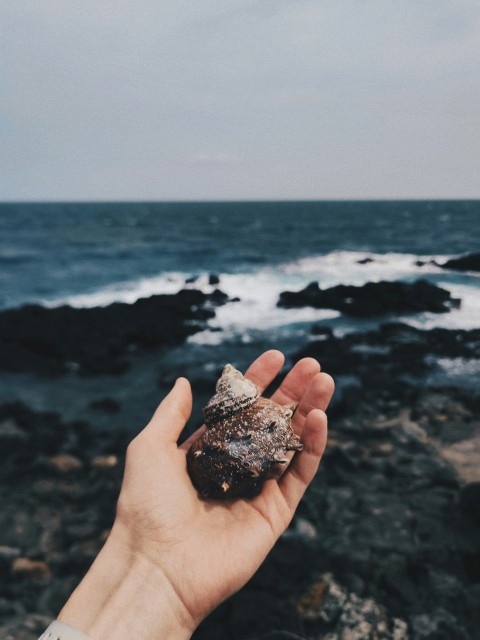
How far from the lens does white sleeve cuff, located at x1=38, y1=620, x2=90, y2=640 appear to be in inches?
122

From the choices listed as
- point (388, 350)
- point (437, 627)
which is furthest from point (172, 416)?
point (388, 350)

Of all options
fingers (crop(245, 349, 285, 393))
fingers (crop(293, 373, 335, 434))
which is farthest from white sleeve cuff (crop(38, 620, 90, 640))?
fingers (crop(245, 349, 285, 393))

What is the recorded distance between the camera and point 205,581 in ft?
11.6

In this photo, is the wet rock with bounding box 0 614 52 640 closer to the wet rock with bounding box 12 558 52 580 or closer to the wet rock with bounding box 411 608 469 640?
the wet rock with bounding box 12 558 52 580

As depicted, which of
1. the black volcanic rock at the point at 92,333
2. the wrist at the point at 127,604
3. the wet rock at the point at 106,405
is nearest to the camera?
the wrist at the point at 127,604

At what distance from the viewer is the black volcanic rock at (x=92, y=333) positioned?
15852 millimetres

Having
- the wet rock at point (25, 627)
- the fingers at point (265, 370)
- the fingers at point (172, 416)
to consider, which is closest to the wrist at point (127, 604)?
the fingers at point (172, 416)

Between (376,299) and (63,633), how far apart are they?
852 inches

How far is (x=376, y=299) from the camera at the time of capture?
75.2 feet

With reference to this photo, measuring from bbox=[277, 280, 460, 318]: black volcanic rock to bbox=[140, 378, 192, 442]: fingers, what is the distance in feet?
59.2

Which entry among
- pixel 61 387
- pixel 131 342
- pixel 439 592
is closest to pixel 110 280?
pixel 131 342

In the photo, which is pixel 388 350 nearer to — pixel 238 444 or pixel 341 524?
pixel 341 524

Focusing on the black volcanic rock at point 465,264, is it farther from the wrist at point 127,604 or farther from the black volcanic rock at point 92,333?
the wrist at point 127,604

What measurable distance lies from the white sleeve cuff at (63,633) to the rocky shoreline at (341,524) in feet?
10.6
